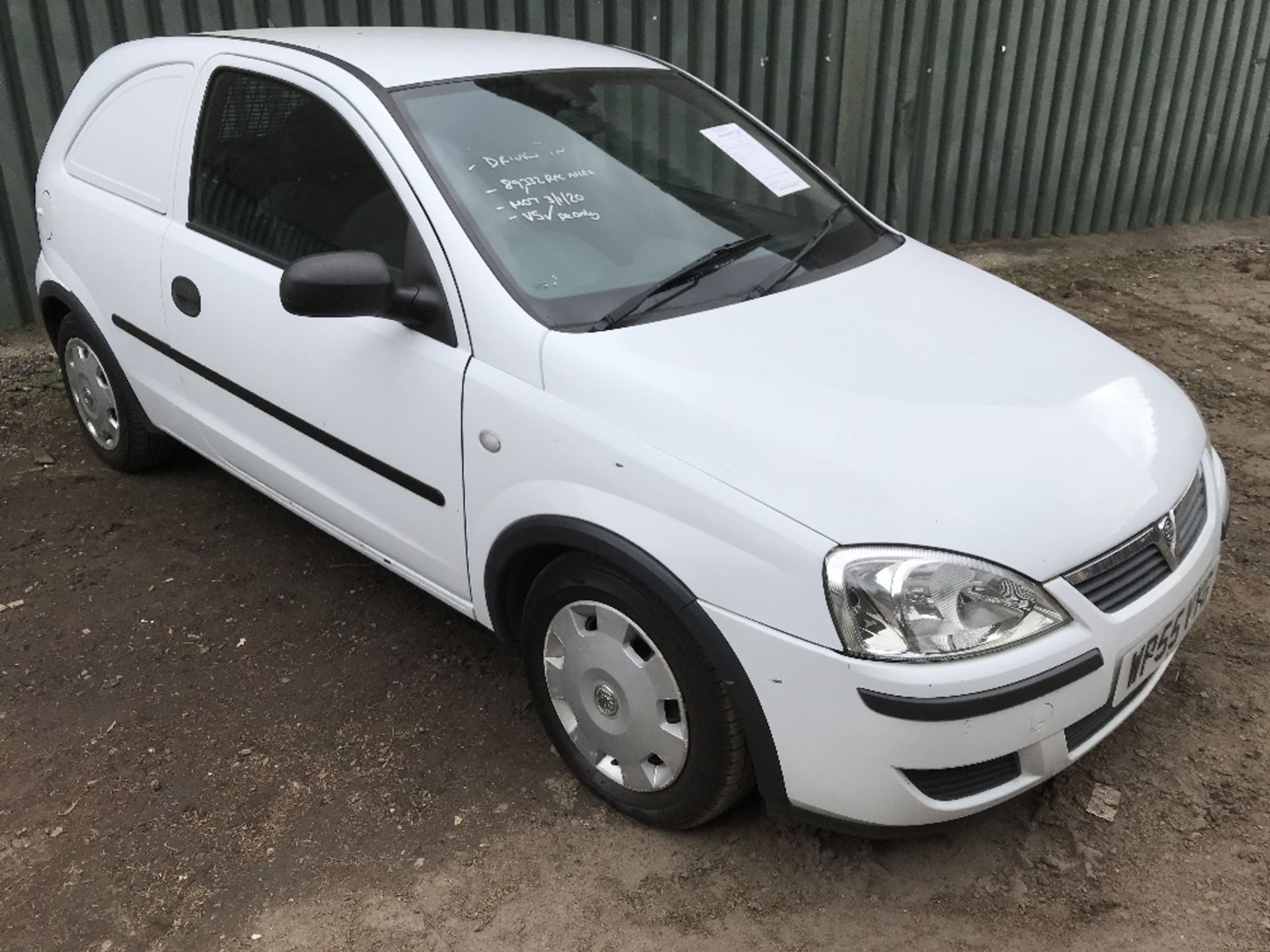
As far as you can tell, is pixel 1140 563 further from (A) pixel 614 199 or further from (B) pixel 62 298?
(B) pixel 62 298

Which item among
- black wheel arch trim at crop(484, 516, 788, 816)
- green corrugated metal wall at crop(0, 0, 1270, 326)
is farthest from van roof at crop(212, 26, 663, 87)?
green corrugated metal wall at crop(0, 0, 1270, 326)

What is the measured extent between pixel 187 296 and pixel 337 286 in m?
1.12

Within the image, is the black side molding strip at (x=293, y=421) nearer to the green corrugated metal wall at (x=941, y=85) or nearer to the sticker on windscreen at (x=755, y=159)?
the sticker on windscreen at (x=755, y=159)

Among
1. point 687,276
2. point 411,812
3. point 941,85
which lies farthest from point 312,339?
point 941,85

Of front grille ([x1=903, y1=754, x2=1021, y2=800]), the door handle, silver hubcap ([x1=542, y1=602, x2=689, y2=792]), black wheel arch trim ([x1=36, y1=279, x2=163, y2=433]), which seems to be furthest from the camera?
black wheel arch trim ([x1=36, y1=279, x2=163, y2=433])

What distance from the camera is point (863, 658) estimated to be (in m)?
2.16

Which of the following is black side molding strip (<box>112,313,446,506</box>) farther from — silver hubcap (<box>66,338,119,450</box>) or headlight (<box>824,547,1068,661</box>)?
headlight (<box>824,547,1068,661</box>)

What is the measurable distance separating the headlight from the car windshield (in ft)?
2.87

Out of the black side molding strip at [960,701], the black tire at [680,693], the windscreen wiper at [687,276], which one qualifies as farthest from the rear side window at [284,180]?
the black side molding strip at [960,701]

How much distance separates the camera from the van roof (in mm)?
3113

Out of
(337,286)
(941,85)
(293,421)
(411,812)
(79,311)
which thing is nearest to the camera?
(337,286)

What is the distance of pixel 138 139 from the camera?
3781 mm

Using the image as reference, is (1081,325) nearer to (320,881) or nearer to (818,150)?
(320,881)

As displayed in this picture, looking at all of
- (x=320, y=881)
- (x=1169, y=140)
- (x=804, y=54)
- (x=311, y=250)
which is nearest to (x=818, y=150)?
(x=804, y=54)
